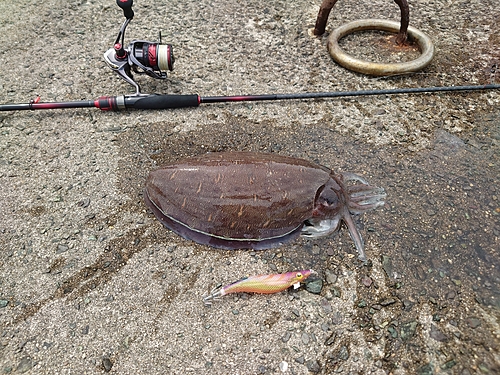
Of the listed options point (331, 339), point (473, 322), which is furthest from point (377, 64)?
point (331, 339)

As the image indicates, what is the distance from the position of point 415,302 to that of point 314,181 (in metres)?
0.96

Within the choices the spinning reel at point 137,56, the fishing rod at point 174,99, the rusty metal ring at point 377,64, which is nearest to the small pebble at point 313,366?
the fishing rod at point 174,99

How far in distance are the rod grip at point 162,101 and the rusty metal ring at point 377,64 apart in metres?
1.54

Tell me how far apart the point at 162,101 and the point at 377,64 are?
2.05 m

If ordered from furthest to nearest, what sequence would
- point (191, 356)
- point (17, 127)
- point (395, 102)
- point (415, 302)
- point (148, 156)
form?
point (395, 102), point (17, 127), point (148, 156), point (415, 302), point (191, 356)

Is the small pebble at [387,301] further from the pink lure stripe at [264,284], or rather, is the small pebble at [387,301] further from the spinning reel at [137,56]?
the spinning reel at [137,56]

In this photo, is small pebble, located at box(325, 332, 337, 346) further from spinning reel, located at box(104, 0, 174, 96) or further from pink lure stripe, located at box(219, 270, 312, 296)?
spinning reel, located at box(104, 0, 174, 96)

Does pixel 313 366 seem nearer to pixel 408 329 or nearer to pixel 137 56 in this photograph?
pixel 408 329

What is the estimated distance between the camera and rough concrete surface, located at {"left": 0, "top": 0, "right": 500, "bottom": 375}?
2.26m

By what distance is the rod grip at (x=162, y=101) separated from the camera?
353 centimetres

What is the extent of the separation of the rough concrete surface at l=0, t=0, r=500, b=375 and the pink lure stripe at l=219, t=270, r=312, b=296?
0.18 ft

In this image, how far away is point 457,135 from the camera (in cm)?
346

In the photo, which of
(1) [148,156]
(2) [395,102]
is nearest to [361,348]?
(1) [148,156]

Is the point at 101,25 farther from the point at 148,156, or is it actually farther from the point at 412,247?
the point at 412,247
